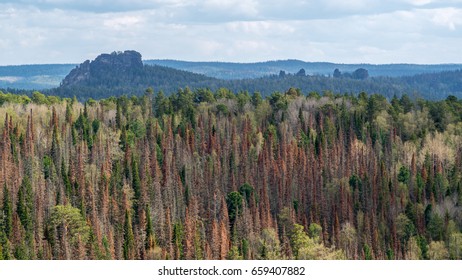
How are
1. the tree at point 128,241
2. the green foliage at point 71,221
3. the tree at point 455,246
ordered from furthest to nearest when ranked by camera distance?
the green foliage at point 71,221, the tree at point 128,241, the tree at point 455,246

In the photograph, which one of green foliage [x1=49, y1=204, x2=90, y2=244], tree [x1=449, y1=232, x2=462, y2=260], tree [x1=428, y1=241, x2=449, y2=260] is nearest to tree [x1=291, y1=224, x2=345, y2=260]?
tree [x1=428, y1=241, x2=449, y2=260]

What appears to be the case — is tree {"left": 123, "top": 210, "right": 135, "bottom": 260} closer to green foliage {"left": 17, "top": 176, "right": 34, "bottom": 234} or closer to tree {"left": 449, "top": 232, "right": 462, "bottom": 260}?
green foliage {"left": 17, "top": 176, "right": 34, "bottom": 234}

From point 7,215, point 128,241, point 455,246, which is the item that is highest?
point 7,215

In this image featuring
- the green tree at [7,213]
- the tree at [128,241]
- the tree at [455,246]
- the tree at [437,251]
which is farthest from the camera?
the green tree at [7,213]

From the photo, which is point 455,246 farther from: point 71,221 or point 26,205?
point 26,205

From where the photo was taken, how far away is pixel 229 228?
188m

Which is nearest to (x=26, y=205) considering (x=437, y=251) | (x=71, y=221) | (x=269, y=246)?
(x=71, y=221)

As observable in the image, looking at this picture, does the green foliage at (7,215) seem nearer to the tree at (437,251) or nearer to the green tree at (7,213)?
the green tree at (7,213)

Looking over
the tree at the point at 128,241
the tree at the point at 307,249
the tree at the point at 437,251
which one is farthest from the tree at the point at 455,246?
the tree at the point at 128,241

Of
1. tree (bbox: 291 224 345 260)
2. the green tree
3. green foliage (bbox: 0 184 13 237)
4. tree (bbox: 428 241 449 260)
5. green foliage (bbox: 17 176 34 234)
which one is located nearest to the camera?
tree (bbox: 291 224 345 260)

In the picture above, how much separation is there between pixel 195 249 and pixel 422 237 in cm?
4457

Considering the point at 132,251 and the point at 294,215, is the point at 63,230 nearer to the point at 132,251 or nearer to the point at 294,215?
the point at 132,251

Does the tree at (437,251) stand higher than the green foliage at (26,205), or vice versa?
the green foliage at (26,205)
